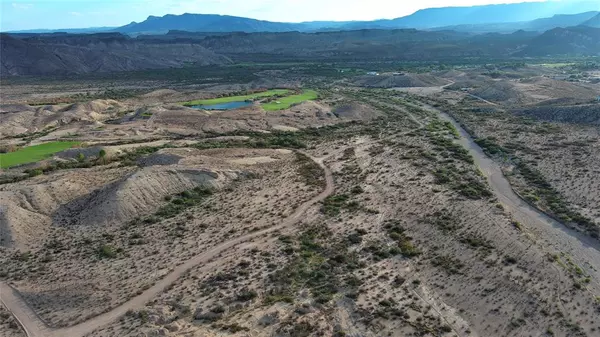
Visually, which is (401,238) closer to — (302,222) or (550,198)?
(302,222)

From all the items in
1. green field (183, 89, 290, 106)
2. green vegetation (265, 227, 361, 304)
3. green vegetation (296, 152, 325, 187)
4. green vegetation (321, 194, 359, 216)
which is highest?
green field (183, 89, 290, 106)

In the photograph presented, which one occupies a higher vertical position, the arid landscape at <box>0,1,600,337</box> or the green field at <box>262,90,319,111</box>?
the green field at <box>262,90,319,111</box>

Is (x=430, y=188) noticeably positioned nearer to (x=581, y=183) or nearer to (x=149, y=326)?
(x=581, y=183)

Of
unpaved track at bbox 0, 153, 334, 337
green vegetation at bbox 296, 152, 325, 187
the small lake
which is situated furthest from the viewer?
the small lake

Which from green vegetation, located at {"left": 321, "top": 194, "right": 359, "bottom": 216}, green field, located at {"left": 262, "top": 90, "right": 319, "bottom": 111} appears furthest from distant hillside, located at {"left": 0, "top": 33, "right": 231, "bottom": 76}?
green vegetation, located at {"left": 321, "top": 194, "right": 359, "bottom": 216}

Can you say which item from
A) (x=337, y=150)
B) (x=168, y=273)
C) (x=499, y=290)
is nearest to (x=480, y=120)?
(x=337, y=150)

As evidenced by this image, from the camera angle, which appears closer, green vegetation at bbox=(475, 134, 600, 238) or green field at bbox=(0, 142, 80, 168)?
green vegetation at bbox=(475, 134, 600, 238)

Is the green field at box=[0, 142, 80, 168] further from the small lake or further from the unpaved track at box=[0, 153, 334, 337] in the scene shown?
the small lake

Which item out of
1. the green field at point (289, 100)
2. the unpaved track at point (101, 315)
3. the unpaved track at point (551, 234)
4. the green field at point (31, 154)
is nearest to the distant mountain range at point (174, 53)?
the green field at point (289, 100)
